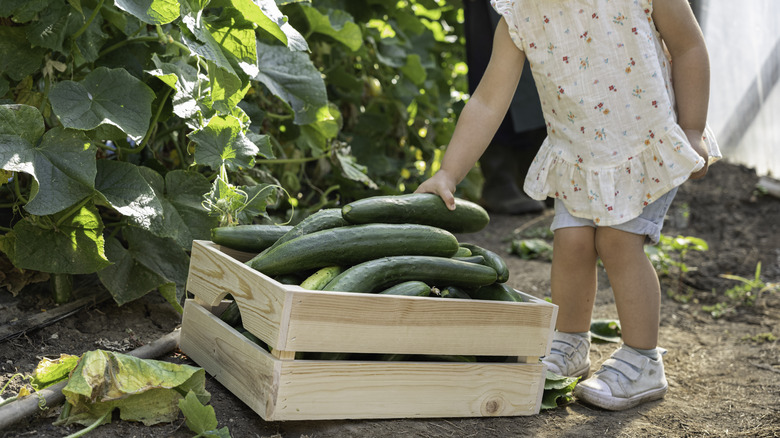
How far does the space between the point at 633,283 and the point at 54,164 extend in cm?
173

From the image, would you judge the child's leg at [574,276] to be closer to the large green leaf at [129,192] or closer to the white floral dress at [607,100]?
the white floral dress at [607,100]

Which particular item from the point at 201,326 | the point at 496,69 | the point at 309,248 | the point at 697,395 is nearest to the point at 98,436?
the point at 201,326

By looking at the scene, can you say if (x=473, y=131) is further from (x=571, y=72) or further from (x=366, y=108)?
(x=366, y=108)

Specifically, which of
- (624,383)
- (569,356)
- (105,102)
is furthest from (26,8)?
(624,383)

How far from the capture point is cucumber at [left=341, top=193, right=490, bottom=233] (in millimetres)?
2119

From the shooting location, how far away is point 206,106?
230 centimetres

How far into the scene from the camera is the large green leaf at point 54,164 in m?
1.85

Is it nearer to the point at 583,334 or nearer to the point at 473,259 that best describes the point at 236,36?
the point at 473,259

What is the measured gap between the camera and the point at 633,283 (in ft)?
7.97

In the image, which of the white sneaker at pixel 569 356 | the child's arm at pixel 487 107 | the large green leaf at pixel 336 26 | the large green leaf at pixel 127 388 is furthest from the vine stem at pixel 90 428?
the large green leaf at pixel 336 26

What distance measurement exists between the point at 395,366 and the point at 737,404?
1.25 m

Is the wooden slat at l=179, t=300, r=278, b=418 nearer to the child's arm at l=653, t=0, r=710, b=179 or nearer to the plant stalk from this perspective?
the plant stalk

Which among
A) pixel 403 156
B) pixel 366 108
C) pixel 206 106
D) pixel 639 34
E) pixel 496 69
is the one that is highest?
pixel 639 34

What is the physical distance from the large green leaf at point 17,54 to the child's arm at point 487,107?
1.26 metres
